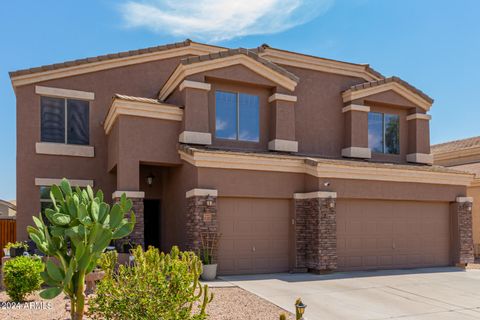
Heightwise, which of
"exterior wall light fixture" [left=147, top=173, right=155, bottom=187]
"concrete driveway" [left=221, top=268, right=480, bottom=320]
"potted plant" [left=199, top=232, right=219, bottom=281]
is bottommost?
"concrete driveway" [left=221, top=268, right=480, bottom=320]

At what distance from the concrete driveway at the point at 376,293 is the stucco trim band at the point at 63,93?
8.65m

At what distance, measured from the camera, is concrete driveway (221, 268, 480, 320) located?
9438 millimetres

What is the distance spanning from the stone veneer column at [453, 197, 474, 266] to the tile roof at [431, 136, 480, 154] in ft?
36.4

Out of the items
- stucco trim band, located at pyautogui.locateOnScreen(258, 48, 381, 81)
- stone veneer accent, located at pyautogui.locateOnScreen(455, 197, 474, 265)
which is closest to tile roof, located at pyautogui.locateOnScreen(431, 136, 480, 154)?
stone veneer accent, located at pyautogui.locateOnScreen(455, 197, 474, 265)

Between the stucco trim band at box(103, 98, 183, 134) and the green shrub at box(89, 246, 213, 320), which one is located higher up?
the stucco trim band at box(103, 98, 183, 134)

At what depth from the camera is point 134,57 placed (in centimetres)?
1744

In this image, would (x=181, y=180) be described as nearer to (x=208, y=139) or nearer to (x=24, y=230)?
(x=208, y=139)

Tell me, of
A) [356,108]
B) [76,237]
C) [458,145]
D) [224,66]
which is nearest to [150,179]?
[224,66]

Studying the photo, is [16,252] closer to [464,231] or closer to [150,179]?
[150,179]

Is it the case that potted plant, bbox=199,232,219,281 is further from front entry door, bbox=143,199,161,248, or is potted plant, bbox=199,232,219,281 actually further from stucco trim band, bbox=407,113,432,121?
stucco trim band, bbox=407,113,432,121

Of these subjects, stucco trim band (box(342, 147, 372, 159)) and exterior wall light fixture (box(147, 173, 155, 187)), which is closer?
exterior wall light fixture (box(147, 173, 155, 187))

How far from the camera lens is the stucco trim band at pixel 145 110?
45.9 ft

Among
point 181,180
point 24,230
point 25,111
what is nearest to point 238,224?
point 181,180

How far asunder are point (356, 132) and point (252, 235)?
23.2ft
